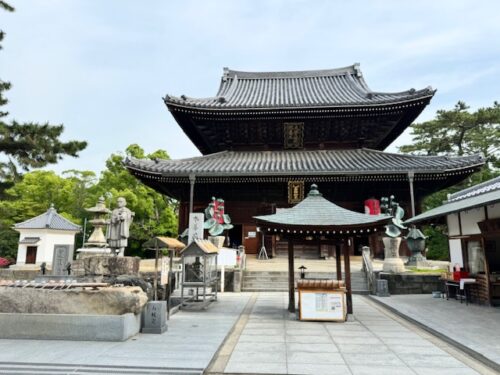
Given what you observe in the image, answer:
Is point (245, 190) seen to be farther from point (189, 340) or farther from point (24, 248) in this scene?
point (24, 248)

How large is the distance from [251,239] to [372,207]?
722 centimetres

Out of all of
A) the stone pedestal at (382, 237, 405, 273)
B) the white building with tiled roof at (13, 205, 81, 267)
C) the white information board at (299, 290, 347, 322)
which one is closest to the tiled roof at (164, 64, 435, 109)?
the stone pedestal at (382, 237, 405, 273)

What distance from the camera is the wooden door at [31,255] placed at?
23619 millimetres

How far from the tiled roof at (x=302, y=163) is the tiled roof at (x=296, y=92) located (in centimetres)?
310

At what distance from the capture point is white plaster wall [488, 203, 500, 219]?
10164 mm

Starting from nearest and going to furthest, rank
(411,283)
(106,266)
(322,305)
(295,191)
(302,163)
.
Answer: (322,305) < (106,266) < (411,283) < (302,163) < (295,191)

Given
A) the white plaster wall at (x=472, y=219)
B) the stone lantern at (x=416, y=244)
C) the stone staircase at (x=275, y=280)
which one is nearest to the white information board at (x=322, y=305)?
the stone staircase at (x=275, y=280)

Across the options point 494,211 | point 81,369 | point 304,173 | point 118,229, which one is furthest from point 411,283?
point 81,369

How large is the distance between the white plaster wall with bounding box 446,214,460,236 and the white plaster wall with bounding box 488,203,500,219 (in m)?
2.16

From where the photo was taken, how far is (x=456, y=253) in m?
12.9

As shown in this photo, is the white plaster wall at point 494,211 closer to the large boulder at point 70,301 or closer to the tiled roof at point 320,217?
the tiled roof at point 320,217

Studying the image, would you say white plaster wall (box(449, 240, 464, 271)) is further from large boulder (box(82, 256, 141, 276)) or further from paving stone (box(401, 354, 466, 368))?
large boulder (box(82, 256, 141, 276))

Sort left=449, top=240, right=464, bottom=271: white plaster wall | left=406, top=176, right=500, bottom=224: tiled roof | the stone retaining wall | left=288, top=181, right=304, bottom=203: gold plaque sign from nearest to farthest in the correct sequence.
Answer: left=406, top=176, right=500, bottom=224: tiled roof < left=449, top=240, right=464, bottom=271: white plaster wall < the stone retaining wall < left=288, top=181, right=304, bottom=203: gold plaque sign

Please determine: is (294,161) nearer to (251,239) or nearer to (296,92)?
(251,239)
